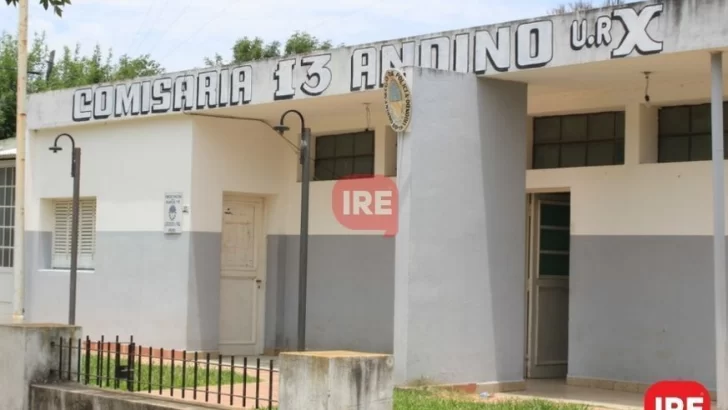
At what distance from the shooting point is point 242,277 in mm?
16438

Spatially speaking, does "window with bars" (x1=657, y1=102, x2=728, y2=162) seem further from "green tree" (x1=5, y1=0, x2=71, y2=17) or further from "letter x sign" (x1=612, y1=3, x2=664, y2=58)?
"green tree" (x1=5, y1=0, x2=71, y2=17)

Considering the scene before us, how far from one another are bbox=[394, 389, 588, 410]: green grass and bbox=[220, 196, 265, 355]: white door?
508cm

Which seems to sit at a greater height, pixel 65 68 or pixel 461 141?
pixel 65 68

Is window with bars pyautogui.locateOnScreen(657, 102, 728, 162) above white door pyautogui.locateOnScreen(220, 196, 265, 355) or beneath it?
above

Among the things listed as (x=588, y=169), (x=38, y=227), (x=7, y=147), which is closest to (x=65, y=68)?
(x=7, y=147)

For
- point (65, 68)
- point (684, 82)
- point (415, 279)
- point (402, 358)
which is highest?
point (65, 68)

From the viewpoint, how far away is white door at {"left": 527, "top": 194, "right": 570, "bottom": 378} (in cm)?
1434

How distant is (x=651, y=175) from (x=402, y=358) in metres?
3.33

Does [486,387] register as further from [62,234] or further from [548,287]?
[62,234]

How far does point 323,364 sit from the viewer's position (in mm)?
8281

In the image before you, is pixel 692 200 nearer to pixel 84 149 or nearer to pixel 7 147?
pixel 84 149

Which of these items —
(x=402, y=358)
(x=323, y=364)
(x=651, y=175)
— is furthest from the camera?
(x=651, y=175)

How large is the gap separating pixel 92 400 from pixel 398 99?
420 cm

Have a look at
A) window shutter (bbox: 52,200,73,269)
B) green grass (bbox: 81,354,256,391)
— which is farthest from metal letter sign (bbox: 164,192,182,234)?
window shutter (bbox: 52,200,73,269)
